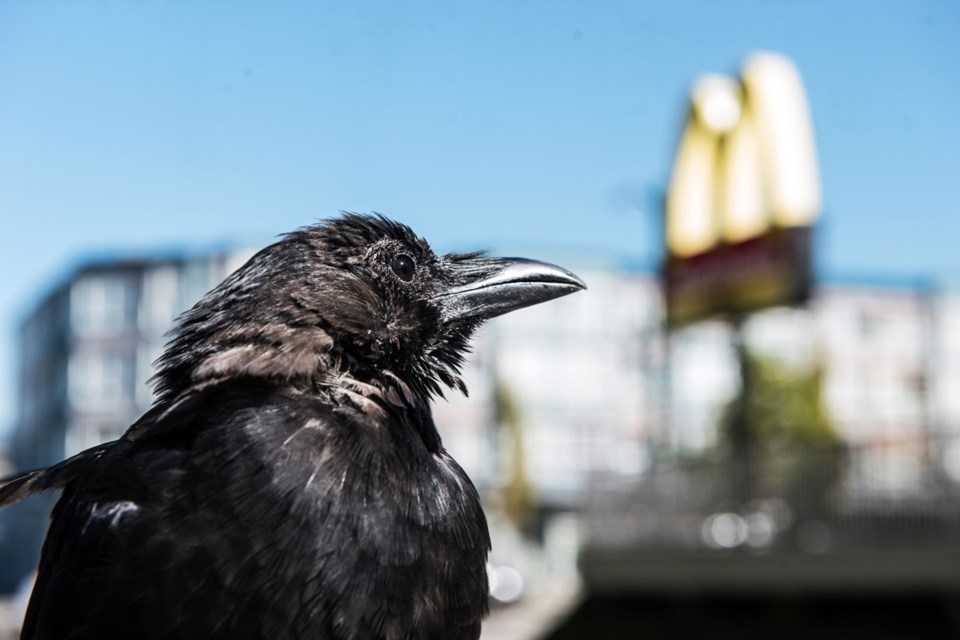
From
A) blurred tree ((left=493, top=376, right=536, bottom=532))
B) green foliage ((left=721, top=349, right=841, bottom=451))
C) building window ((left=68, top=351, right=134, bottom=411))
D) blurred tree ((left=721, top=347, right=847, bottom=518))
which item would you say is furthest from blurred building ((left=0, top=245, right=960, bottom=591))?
blurred tree ((left=721, top=347, right=847, bottom=518))

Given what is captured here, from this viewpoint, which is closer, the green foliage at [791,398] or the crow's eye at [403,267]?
the crow's eye at [403,267]

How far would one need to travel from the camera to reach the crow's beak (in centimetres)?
315

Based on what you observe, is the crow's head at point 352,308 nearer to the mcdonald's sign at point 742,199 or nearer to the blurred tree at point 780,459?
the blurred tree at point 780,459

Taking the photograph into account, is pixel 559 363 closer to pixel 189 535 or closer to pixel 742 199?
pixel 742 199

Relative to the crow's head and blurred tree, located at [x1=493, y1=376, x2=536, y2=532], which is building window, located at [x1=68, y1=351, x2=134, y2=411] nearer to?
blurred tree, located at [x1=493, y1=376, x2=536, y2=532]

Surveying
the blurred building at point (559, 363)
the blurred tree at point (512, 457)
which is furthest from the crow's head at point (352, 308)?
the blurred building at point (559, 363)

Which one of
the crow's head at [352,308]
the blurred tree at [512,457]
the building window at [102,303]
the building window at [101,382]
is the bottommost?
the blurred tree at [512,457]

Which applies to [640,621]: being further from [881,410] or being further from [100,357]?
[100,357]

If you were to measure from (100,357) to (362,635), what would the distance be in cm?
7015

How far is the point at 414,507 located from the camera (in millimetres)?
2555

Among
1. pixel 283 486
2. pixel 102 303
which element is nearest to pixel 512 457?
pixel 102 303

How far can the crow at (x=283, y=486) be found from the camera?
7.79ft

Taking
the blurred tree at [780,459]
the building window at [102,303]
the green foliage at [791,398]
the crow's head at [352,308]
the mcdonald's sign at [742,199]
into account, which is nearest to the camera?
the crow's head at [352,308]

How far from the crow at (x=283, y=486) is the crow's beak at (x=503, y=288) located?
5cm
